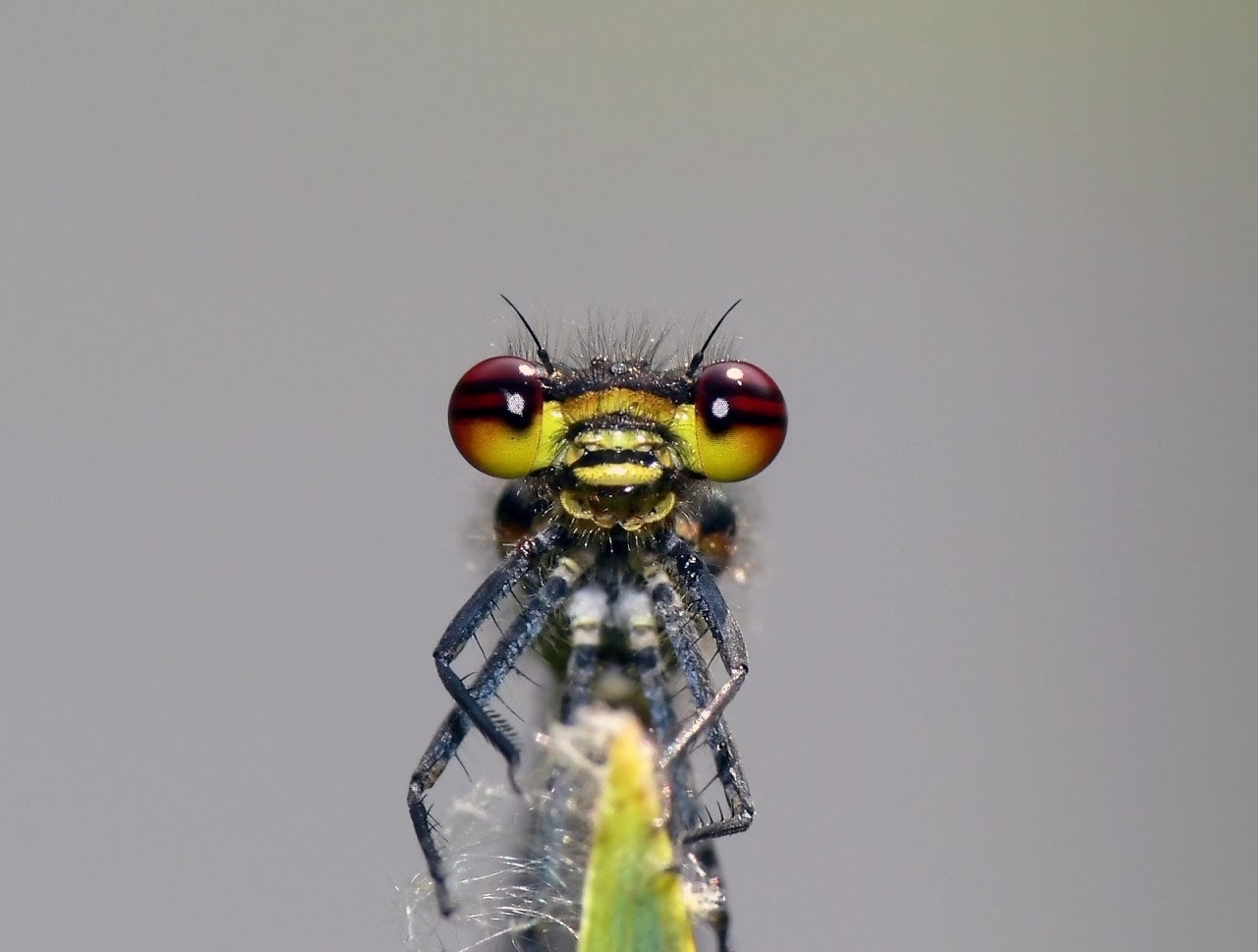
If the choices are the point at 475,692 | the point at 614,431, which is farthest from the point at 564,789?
the point at 614,431

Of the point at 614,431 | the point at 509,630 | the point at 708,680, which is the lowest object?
the point at 708,680

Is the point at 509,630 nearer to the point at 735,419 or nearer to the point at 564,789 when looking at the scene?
the point at 564,789

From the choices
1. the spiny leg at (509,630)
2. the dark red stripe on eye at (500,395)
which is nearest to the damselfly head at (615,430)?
the dark red stripe on eye at (500,395)

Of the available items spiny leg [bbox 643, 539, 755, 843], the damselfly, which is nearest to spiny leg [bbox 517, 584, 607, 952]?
the damselfly

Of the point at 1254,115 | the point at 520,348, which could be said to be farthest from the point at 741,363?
the point at 1254,115

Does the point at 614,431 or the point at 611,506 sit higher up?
the point at 614,431

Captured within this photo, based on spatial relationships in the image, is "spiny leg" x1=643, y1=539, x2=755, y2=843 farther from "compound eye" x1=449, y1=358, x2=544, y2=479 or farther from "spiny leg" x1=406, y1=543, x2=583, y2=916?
"compound eye" x1=449, y1=358, x2=544, y2=479

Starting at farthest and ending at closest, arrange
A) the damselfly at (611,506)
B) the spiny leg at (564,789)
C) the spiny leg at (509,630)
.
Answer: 1. the damselfly at (611,506)
2. the spiny leg at (509,630)
3. the spiny leg at (564,789)

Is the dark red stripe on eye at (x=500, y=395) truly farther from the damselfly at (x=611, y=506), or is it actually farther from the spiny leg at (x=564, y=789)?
the spiny leg at (x=564, y=789)
